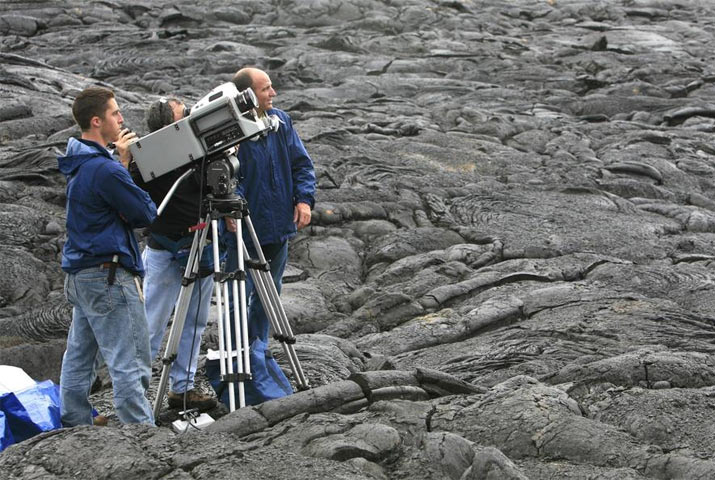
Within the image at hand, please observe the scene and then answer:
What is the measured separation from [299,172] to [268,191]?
1.08 feet

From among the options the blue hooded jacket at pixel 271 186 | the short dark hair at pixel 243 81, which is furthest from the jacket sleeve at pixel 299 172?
the short dark hair at pixel 243 81

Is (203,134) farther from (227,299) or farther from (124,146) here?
(227,299)

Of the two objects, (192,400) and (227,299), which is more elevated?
(227,299)

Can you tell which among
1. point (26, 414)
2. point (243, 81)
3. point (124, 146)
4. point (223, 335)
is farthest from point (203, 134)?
point (26, 414)

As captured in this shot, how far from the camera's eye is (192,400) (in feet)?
22.2

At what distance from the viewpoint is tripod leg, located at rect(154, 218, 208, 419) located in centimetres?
623

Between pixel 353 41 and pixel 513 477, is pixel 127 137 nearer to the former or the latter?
pixel 513 477

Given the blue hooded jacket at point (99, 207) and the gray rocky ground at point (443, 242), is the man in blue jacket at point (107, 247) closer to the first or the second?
the blue hooded jacket at point (99, 207)

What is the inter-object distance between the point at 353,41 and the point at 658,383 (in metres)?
23.3

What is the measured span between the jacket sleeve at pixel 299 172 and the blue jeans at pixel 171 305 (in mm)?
970

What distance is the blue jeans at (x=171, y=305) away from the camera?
266 inches

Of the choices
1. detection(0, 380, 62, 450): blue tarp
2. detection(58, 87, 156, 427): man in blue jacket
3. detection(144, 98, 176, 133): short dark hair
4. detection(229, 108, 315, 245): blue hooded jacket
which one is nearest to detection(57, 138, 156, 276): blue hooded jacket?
detection(58, 87, 156, 427): man in blue jacket

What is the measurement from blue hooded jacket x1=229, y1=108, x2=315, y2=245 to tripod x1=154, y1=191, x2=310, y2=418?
1.89 ft

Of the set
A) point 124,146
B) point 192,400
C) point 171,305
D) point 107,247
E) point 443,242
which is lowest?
point 443,242
